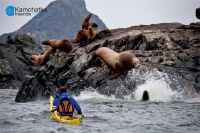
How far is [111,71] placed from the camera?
2011cm

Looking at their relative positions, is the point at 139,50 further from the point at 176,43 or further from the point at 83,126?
the point at 83,126

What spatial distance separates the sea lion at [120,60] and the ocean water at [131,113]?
63cm

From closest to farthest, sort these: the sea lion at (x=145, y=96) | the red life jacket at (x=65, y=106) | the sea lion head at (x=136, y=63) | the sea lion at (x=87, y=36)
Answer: the red life jacket at (x=65, y=106), the sea lion at (x=145, y=96), the sea lion head at (x=136, y=63), the sea lion at (x=87, y=36)

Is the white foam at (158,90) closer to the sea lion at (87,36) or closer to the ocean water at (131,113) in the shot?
the ocean water at (131,113)

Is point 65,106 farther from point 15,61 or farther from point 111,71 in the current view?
point 15,61

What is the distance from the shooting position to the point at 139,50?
21.5m

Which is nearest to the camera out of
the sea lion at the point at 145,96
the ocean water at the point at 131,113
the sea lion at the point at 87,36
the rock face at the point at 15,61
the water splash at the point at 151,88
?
the ocean water at the point at 131,113

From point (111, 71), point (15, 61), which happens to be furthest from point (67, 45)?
point (15, 61)

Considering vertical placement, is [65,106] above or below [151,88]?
below

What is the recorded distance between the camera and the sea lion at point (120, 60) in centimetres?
1906

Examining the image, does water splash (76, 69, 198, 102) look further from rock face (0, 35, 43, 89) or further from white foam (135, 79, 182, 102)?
rock face (0, 35, 43, 89)

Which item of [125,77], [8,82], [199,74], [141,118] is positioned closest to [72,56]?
[125,77]

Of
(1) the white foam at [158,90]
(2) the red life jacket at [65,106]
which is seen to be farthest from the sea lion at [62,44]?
(2) the red life jacket at [65,106]

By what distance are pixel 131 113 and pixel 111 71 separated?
667 cm
